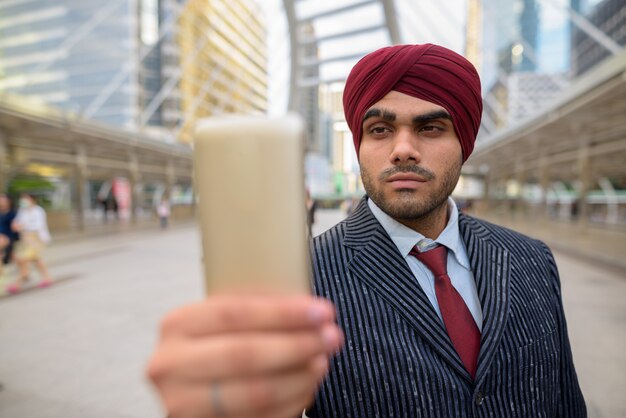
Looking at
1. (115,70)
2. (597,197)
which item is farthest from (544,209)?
(115,70)

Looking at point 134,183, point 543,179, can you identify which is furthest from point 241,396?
point 134,183

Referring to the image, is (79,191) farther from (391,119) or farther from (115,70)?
(115,70)

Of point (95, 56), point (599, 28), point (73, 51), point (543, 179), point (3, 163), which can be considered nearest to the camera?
point (3, 163)

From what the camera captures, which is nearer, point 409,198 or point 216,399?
point 216,399

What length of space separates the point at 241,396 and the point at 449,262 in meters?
0.98

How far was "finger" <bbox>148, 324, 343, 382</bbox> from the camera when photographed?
375mm

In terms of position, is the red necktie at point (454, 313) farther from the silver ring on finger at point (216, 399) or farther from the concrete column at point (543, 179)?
the concrete column at point (543, 179)

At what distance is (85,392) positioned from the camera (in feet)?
9.23

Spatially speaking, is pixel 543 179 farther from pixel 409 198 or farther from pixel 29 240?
pixel 29 240

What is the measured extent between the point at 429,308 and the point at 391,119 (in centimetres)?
54

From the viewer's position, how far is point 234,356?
1.23 feet

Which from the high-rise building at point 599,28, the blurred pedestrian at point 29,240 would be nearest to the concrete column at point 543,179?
the blurred pedestrian at point 29,240

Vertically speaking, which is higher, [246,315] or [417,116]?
[417,116]

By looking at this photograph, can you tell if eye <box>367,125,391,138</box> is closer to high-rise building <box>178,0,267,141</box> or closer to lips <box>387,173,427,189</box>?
lips <box>387,173,427,189</box>
